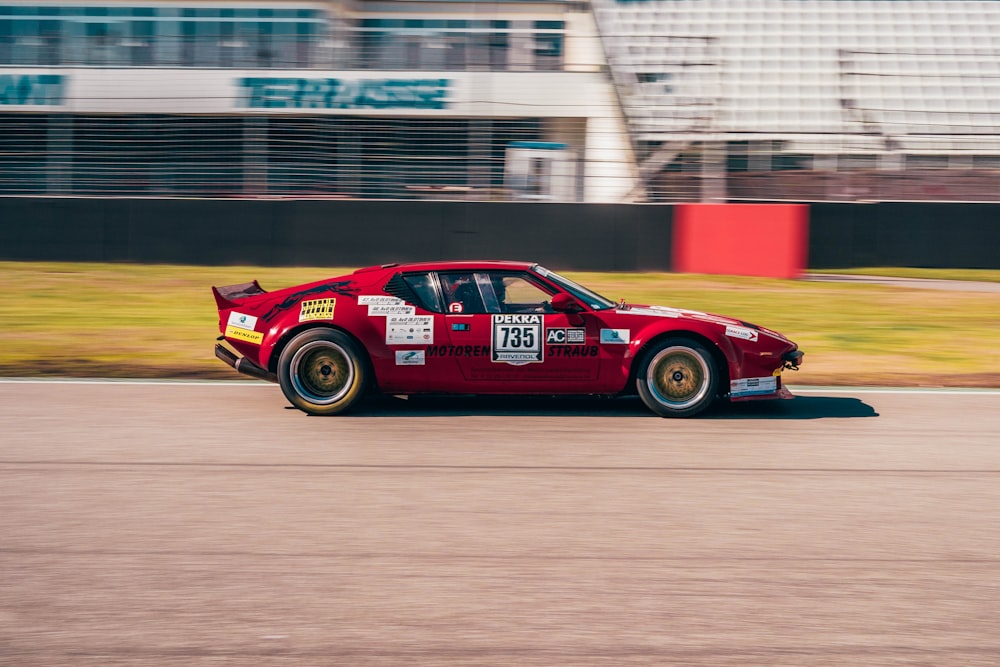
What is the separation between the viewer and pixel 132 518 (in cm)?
503

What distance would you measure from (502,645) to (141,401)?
525 centimetres

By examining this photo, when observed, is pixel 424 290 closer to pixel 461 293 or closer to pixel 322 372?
pixel 461 293

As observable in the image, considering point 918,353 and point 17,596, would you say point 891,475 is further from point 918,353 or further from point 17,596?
point 918,353

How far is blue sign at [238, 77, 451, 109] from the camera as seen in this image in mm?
23969

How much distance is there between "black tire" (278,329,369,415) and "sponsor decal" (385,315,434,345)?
256 mm

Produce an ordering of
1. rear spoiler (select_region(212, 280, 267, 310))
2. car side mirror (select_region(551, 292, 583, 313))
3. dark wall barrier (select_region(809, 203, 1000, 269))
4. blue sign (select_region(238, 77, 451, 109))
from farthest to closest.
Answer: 1. blue sign (select_region(238, 77, 451, 109))
2. dark wall barrier (select_region(809, 203, 1000, 269))
3. rear spoiler (select_region(212, 280, 267, 310))
4. car side mirror (select_region(551, 292, 583, 313))

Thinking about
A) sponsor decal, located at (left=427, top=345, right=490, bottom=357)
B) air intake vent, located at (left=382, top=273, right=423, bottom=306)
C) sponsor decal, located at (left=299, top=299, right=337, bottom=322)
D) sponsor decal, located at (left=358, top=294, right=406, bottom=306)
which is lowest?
sponsor decal, located at (left=427, top=345, right=490, bottom=357)

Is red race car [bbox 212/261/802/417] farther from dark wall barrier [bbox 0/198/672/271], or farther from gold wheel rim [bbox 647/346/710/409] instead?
dark wall barrier [bbox 0/198/672/271]

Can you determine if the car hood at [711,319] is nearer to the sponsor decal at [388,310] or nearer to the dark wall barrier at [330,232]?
the sponsor decal at [388,310]

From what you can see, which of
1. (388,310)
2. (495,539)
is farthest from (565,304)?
(495,539)

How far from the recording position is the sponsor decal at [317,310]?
7.58 meters

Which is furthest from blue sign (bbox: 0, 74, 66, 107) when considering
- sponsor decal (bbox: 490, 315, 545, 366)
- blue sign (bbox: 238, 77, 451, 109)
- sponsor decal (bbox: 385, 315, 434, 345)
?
sponsor decal (bbox: 490, 315, 545, 366)

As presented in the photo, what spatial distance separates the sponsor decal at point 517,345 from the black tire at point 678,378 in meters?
0.74

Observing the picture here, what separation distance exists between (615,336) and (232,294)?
9.47 ft
